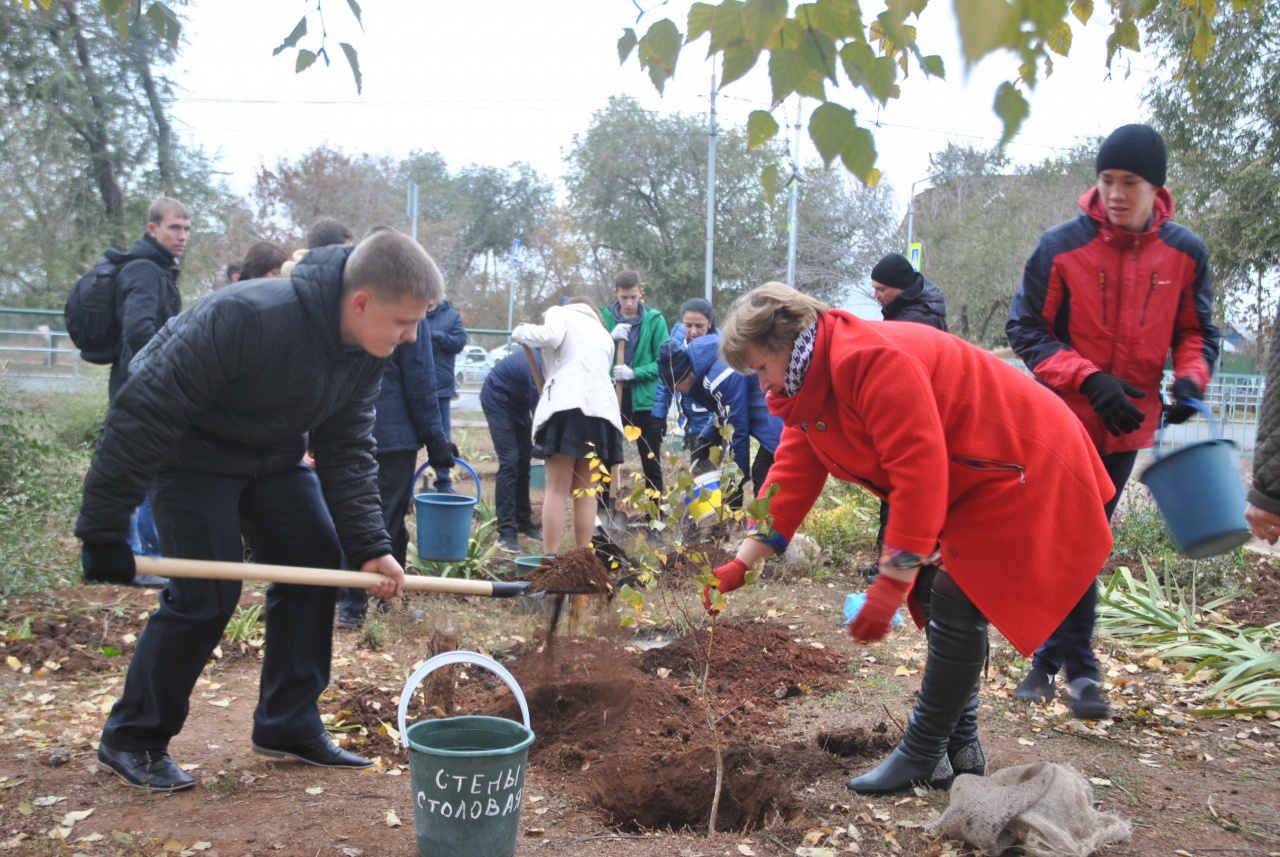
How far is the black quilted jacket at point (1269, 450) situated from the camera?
7.91 ft

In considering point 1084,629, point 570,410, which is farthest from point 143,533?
point 1084,629

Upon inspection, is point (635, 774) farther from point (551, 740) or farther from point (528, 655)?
point (528, 655)

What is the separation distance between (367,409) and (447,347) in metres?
3.60

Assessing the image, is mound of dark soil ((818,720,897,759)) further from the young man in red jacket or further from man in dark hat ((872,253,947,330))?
man in dark hat ((872,253,947,330))

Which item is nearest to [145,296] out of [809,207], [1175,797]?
[1175,797]

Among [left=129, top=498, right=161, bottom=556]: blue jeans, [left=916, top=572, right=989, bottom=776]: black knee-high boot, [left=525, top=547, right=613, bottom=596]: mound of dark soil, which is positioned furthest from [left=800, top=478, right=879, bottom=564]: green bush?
[left=129, top=498, right=161, bottom=556]: blue jeans

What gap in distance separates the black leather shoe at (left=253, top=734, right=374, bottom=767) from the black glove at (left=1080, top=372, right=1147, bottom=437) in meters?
2.68

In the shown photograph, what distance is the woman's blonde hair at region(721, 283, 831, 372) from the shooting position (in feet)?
8.80

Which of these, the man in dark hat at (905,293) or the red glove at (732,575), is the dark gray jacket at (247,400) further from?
the man in dark hat at (905,293)

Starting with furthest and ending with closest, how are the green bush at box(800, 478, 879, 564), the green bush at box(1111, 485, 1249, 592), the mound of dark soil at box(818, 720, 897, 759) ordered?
1. the green bush at box(800, 478, 879, 564)
2. the green bush at box(1111, 485, 1249, 592)
3. the mound of dark soil at box(818, 720, 897, 759)

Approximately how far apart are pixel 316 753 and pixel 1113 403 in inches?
112

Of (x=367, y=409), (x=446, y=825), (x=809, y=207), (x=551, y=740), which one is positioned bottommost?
(x=551, y=740)

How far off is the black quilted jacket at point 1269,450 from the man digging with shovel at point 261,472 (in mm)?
2159

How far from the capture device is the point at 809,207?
31.2 m
